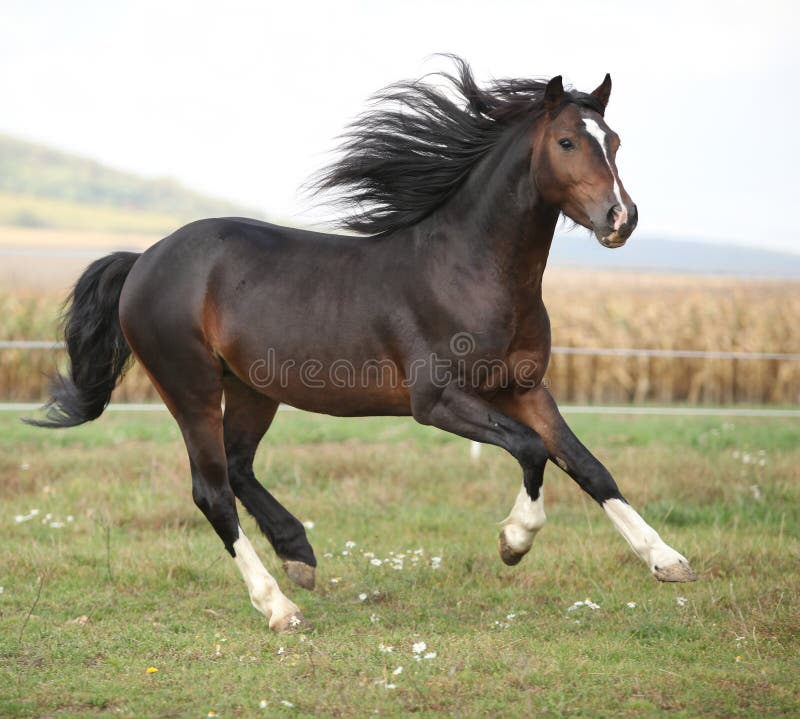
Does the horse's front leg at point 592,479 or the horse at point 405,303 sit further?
the horse at point 405,303

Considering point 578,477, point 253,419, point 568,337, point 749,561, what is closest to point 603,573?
point 749,561

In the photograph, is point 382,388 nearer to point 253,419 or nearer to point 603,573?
point 253,419

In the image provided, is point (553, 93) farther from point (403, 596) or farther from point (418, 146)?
point (403, 596)

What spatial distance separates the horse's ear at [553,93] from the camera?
4434 mm

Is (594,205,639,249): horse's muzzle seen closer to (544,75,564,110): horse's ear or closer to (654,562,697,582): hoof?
(544,75,564,110): horse's ear

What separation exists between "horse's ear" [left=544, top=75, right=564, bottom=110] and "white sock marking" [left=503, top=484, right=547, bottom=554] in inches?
68.7

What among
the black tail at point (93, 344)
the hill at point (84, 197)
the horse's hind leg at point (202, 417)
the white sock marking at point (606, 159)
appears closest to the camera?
the white sock marking at point (606, 159)

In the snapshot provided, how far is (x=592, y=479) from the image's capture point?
4.49 meters

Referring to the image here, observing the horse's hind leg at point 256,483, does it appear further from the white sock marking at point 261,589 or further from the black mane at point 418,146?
the black mane at point 418,146

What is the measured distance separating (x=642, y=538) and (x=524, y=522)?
596mm

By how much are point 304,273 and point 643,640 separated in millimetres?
2395

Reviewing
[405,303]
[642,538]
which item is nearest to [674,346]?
[405,303]

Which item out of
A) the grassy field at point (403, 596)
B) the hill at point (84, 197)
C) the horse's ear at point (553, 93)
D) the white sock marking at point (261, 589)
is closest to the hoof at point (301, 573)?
the grassy field at point (403, 596)

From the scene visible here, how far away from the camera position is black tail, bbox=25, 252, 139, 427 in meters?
5.79
